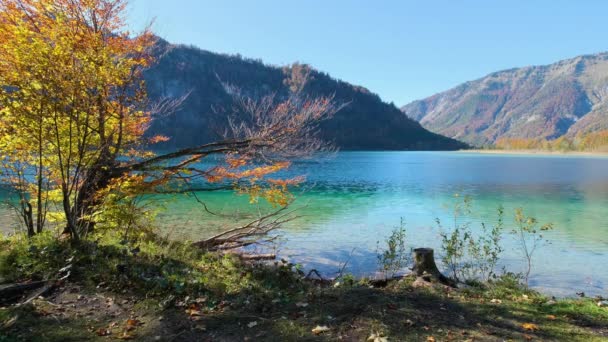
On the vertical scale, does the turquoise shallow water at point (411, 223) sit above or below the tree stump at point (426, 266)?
below

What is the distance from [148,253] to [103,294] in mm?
1816

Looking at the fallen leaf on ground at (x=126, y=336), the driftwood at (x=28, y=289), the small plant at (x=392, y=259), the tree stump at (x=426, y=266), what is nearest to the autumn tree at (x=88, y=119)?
the driftwood at (x=28, y=289)

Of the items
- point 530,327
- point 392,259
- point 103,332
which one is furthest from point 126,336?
point 392,259

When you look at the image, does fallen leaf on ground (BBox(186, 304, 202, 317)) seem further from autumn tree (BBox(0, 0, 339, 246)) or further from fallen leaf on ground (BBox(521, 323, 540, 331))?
fallen leaf on ground (BBox(521, 323, 540, 331))

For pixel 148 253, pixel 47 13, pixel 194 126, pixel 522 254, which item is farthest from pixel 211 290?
pixel 194 126

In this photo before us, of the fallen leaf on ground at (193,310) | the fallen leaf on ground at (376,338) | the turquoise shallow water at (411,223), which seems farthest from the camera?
the turquoise shallow water at (411,223)

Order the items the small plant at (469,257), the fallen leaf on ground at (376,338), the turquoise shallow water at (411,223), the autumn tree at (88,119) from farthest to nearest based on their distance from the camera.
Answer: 1. the turquoise shallow water at (411,223)
2. the small plant at (469,257)
3. the autumn tree at (88,119)
4. the fallen leaf on ground at (376,338)

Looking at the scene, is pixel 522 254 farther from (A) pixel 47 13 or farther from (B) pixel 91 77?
(A) pixel 47 13

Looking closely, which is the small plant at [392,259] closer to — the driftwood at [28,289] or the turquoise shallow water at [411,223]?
the turquoise shallow water at [411,223]

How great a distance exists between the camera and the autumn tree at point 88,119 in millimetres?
7340

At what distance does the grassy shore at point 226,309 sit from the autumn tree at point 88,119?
1209mm

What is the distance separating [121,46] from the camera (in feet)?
30.1

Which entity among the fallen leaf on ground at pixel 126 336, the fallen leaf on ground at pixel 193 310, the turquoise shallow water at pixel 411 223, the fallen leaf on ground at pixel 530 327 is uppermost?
the fallen leaf on ground at pixel 126 336

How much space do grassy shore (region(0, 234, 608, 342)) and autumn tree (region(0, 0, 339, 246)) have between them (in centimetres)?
121
